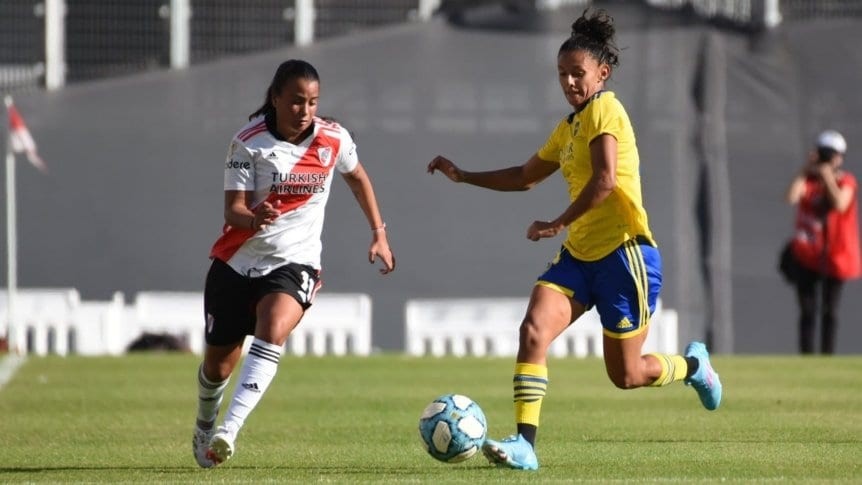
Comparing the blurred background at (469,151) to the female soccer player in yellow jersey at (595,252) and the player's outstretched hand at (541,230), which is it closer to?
the female soccer player in yellow jersey at (595,252)

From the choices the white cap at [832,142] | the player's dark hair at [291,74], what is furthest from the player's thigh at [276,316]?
the white cap at [832,142]

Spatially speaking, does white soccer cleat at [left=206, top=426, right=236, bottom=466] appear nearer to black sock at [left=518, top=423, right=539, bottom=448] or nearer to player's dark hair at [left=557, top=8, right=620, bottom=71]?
black sock at [left=518, top=423, right=539, bottom=448]

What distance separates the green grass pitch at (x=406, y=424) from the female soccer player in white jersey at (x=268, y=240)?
0.49 meters

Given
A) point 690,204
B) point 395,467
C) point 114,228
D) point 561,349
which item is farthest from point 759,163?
point 395,467

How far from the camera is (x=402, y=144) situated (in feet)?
63.8

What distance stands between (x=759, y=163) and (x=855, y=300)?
6.05 feet

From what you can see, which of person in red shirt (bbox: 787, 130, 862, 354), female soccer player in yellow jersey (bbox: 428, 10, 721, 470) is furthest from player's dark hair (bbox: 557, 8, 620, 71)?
person in red shirt (bbox: 787, 130, 862, 354)

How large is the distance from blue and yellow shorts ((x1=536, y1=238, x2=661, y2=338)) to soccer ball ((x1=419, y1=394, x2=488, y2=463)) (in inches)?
30.9

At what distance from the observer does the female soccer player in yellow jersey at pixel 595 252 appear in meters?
8.26

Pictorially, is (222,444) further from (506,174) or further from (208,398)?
(506,174)

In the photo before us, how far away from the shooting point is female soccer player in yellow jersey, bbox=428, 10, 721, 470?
826 centimetres

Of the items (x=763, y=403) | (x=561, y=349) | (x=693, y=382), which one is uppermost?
(x=693, y=382)

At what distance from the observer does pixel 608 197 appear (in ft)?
27.8

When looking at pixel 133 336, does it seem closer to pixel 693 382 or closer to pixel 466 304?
pixel 466 304
